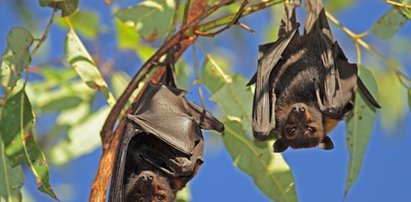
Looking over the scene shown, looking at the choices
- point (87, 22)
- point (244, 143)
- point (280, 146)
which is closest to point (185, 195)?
point (244, 143)

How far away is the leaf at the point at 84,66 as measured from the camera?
6.04 m

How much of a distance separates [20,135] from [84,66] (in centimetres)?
72

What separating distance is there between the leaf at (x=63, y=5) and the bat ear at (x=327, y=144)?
1755 millimetres

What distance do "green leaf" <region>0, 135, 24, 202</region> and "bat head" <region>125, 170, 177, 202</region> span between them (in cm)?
70

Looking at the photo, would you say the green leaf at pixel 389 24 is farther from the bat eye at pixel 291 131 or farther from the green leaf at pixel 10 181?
the green leaf at pixel 10 181

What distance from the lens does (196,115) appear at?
5715mm

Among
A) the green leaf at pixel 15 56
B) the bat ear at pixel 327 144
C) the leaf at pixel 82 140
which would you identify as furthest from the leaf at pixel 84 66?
the leaf at pixel 82 140

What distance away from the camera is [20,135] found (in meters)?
5.73

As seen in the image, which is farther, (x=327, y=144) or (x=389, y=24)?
(x=389, y=24)

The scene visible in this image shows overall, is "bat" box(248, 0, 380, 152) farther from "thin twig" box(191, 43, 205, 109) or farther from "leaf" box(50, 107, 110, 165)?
"leaf" box(50, 107, 110, 165)

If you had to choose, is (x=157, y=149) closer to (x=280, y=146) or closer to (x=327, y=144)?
(x=280, y=146)

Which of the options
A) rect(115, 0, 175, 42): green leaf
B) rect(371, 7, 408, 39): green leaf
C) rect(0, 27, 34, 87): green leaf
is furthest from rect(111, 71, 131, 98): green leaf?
rect(371, 7, 408, 39): green leaf

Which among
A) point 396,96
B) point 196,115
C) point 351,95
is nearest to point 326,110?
point 351,95

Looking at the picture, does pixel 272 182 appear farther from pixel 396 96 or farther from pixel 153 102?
pixel 396 96
